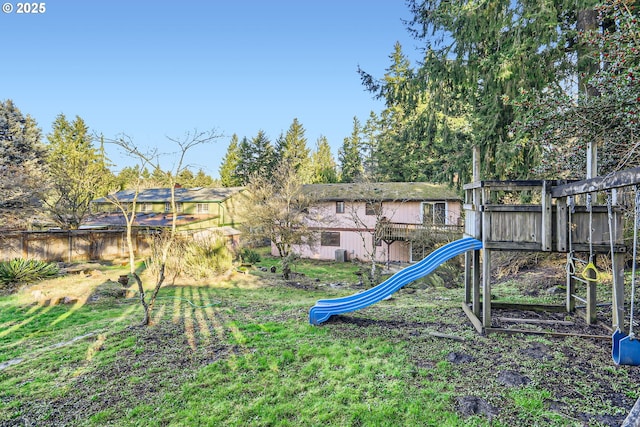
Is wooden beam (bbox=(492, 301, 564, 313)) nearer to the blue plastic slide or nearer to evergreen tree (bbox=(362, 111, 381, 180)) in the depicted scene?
the blue plastic slide

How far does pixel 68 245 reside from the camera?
16.4 m

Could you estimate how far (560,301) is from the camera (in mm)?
7457

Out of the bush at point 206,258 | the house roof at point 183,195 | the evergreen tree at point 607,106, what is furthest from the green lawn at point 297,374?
the house roof at point 183,195

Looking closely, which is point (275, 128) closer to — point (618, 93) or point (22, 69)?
point (22, 69)

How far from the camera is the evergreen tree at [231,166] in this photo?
3916cm

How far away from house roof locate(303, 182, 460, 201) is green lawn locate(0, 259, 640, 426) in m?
14.1

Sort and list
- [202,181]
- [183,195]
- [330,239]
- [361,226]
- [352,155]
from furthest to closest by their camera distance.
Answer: [202,181] → [352,155] → [183,195] → [330,239] → [361,226]

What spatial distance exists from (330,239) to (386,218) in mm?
5129

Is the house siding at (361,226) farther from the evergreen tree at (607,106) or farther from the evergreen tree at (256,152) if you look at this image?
the evergreen tree at (256,152)

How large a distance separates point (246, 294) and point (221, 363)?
19.4 feet

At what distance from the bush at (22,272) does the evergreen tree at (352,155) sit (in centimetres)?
3003

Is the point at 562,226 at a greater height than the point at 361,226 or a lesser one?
greater

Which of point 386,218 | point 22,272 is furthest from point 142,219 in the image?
point 386,218

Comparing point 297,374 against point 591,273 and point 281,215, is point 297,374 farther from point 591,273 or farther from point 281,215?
point 281,215
